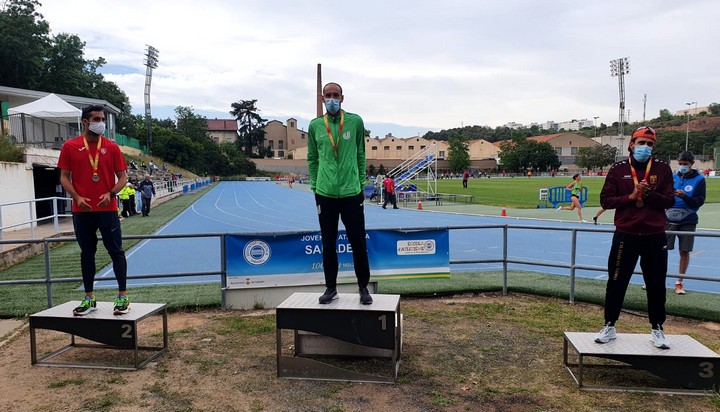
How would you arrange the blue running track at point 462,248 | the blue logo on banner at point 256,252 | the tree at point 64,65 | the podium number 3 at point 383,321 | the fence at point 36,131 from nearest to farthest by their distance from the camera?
the podium number 3 at point 383,321
the blue logo on banner at point 256,252
the blue running track at point 462,248
the fence at point 36,131
the tree at point 64,65

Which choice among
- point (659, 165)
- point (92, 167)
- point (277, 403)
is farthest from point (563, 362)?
point (92, 167)

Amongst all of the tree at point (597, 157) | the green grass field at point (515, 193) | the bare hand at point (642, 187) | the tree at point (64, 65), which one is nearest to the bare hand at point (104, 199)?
the bare hand at point (642, 187)

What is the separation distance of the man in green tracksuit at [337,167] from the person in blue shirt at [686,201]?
5.18m

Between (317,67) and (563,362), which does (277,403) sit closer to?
(563,362)

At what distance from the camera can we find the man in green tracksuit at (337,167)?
4.75m

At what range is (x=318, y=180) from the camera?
4875 millimetres

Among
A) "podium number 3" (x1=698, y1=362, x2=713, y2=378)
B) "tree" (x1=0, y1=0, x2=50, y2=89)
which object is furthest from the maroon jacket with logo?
"tree" (x1=0, y1=0, x2=50, y2=89)

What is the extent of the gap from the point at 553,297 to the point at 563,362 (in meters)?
3.05

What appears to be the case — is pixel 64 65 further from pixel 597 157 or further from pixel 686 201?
pixel 597 157

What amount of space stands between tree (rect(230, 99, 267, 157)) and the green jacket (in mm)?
115349

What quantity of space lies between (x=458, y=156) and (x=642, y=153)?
91960mm

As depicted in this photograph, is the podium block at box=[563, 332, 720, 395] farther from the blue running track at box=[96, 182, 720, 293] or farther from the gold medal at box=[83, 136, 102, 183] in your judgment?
the gold medal at box=[83, 136, 102, 183]

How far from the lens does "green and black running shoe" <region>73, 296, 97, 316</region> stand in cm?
504

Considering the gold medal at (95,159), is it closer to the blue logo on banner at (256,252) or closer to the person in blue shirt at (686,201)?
the blue logo on banner at (256,252)
